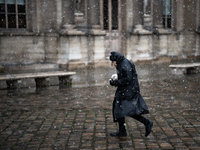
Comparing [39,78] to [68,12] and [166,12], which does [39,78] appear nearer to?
[68,12]

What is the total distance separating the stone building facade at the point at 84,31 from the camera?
13555 mm

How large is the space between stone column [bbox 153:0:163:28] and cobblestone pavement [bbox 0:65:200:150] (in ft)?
27.4

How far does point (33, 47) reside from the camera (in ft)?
44.8

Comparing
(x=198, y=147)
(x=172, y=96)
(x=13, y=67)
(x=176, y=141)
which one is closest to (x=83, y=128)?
(x=176, y=141)

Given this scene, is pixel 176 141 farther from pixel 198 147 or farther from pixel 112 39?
pixel 112 39

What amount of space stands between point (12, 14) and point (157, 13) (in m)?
7.98

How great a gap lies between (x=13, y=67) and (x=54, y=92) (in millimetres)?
5270

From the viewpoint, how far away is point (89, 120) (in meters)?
5.79

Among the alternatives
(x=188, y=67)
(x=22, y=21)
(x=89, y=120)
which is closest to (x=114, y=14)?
(x=22, y=21)

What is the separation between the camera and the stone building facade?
44.5 feet

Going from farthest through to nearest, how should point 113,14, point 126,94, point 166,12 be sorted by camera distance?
point 166,12, point 113,14, point 126,94

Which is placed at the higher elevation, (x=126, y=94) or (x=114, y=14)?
(x=114, y=14)

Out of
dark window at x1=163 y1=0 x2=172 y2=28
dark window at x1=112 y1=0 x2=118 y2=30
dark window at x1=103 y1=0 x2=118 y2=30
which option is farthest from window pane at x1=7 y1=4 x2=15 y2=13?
dark window at x1=163 y1=0 x2=172 y2=28

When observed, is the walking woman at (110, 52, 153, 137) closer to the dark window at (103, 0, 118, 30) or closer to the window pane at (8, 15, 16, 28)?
the window pane at (8, 15, 16, 28)
